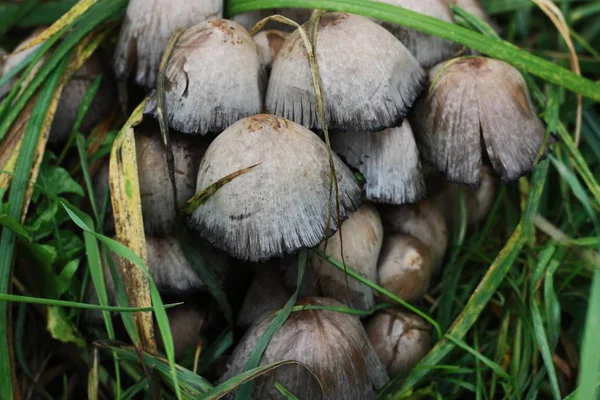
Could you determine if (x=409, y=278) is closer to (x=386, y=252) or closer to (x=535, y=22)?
(x=386, y=252)

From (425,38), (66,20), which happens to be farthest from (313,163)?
(66,20)

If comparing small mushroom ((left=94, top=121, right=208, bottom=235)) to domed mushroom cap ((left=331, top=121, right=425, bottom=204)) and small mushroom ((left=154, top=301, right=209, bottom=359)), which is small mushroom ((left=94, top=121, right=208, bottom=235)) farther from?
domed mushroom cap ((left=331, top=121, right=425, bottom=204))

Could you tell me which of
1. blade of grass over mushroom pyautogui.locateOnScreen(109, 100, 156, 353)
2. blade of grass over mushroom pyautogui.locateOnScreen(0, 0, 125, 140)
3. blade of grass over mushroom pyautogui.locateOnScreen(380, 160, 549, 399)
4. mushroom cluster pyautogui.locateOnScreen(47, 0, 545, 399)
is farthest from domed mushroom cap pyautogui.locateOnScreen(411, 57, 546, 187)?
blade of grass over mushroom pyautogui.locateOnScreen(0, 0, 125, 140)

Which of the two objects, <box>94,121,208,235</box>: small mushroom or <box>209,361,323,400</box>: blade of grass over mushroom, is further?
<box>94,121,208,235</box>: small mushroom

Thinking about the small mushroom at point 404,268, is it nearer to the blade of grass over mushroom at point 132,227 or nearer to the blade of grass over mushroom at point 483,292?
the blade of grass over mushroom at point 483,292

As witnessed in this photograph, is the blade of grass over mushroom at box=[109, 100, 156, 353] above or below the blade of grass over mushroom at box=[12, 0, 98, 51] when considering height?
below

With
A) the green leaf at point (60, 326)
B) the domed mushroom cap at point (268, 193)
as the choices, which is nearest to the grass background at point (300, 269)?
the green leaf at point (60, 326)

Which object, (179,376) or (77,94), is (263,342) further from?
(77,94)
